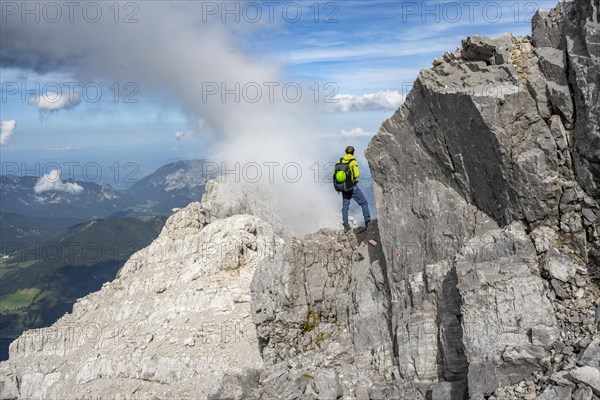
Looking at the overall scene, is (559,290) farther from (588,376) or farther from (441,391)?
(441,391)

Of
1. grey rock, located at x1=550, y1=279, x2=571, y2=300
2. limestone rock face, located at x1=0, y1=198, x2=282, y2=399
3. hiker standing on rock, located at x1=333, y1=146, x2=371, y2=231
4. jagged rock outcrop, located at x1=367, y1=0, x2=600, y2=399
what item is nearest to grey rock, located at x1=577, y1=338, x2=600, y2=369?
jagged rock outcrop, located at x1=367, y1=0, x2=600, y2=399

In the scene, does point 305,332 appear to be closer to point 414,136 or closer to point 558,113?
point 414,136

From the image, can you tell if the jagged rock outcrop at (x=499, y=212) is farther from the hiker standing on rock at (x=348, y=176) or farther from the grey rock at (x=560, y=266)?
the hiker standing on rock at (x=348, y=176)

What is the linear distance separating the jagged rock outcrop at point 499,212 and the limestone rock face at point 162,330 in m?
16.0

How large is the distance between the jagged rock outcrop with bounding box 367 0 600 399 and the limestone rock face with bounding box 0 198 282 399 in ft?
52.5

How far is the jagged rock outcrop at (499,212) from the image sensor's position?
1599cm

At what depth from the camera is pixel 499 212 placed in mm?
19828

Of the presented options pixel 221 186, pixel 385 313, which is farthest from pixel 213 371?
pixel 221 186

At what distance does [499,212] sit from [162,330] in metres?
30.7

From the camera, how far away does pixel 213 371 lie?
35.8m

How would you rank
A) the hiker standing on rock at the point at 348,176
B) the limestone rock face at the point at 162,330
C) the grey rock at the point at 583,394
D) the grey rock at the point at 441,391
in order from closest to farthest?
1. the grey rock at the point at 583,394
2. the grey rock at the point at 441,391
3. the hiker standing on rock at the point at 348,176
4. the limestone rock face at the point at 162,330

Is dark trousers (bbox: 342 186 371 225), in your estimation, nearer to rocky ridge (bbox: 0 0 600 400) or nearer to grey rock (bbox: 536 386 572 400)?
rocky ridge (bbox: 0 0 600 400)

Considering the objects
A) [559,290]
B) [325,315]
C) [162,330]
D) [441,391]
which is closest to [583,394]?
[559,290]

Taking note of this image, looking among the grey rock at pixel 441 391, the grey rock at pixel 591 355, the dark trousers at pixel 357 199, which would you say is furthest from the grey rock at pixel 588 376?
the dark trousers at pixel 357 199
